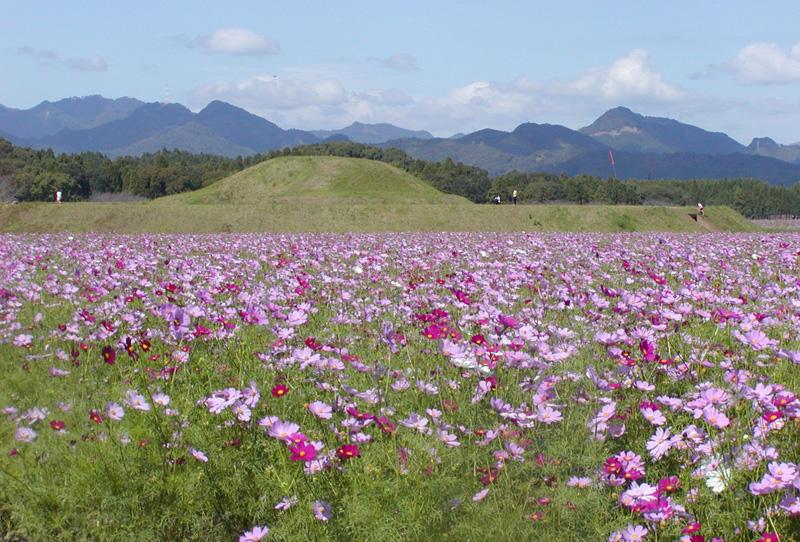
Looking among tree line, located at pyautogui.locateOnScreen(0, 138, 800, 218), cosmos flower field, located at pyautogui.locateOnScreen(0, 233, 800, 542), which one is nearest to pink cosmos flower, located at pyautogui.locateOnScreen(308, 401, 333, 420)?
cosmos flower field, located at pyautogui.locateOnScreen(0, 233, 800, 542)

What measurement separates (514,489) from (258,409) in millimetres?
1644

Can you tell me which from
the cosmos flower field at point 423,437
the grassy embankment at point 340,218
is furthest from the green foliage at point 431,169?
the cosmos flower field at point 423,437

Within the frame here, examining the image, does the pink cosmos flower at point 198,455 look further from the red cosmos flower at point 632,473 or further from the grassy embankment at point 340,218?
the grassy embankment at point 340,218

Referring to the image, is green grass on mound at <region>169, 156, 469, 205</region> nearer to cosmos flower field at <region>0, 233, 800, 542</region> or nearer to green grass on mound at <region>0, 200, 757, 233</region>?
green grass on mound at <region>0, 200, 757, 233</region>

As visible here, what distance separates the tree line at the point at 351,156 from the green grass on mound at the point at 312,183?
21.4 m

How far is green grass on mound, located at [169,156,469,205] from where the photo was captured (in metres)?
72.9

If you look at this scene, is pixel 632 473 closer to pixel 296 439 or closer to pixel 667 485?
pixel 667 485

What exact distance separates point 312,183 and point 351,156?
52.5 meters

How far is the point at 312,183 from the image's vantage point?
77500 millimetres

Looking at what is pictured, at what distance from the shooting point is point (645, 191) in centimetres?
14325

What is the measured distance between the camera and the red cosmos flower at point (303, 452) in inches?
118

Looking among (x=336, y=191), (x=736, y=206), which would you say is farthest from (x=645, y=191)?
(x=336, y=191)

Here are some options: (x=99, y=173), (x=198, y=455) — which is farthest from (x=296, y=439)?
(x=99, y=173)

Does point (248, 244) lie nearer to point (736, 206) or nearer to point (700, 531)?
point (700, 531)
